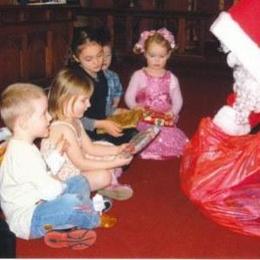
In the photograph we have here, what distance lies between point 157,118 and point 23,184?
3.94ft

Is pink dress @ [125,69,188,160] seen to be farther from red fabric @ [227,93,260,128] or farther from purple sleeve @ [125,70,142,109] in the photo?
red fabric @ [227,93,260,128]

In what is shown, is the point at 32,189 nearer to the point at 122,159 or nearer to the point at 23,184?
the point at 23,184

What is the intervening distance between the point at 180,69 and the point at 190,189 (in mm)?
4049

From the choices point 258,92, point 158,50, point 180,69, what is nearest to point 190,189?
point 258,92

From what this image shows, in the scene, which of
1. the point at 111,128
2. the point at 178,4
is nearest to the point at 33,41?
the point at 111,128

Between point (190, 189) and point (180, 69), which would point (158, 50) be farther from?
point (180, 69)

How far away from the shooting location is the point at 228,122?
77.5 inches

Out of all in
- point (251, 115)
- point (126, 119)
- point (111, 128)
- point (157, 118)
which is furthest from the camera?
point (157, 118)

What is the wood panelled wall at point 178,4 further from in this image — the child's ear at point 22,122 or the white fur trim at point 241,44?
the child's ear at point 22,122

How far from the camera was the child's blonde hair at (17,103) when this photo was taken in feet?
5.33

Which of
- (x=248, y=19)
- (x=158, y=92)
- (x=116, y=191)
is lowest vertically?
(x=116, y=191)

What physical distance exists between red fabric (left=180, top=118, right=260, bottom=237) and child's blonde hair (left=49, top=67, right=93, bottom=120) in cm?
53

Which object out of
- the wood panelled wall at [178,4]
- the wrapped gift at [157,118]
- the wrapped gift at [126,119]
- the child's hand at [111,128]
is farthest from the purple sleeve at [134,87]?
the wood panelled wall at [178,4]

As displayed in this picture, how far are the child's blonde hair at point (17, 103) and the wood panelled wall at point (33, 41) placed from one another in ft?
7.96
